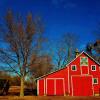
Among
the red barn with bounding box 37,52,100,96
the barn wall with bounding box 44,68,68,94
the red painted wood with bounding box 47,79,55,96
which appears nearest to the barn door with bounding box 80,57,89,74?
the red barn with bounding box 37,52,100,96

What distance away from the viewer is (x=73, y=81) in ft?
137

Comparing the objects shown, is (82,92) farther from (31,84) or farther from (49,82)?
(31,84)

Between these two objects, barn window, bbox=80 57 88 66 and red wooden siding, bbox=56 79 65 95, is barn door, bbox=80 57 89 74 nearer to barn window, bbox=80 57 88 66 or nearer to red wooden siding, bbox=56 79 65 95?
barn window, bbox=80 57 88 66

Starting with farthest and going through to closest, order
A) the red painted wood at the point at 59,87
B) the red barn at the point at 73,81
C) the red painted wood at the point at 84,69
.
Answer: the red painted wood at the point at 84,69
the red barn at the point at 73,81
the red painted wood at the point at 59,87

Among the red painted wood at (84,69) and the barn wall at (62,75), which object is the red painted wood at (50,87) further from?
the red painted wood at (84,69)

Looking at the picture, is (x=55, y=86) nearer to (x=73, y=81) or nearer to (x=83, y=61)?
(x=73, y=81)

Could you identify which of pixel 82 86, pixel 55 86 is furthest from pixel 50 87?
pixel 82 86

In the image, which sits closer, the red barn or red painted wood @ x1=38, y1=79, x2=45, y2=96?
the red barn

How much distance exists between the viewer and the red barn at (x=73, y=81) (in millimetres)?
41531

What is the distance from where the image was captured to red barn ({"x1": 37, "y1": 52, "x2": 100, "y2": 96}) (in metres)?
41.5

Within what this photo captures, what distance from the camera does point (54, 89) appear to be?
137 ft

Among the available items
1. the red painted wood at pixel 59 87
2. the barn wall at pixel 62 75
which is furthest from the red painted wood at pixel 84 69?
the red painted wood at pixel 59 87

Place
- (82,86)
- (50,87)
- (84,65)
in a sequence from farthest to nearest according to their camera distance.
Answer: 1. (84,65)
2. (82,86)
3. (50,87)

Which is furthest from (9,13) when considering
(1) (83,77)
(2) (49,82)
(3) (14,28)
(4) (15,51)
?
(1) (83,77)
